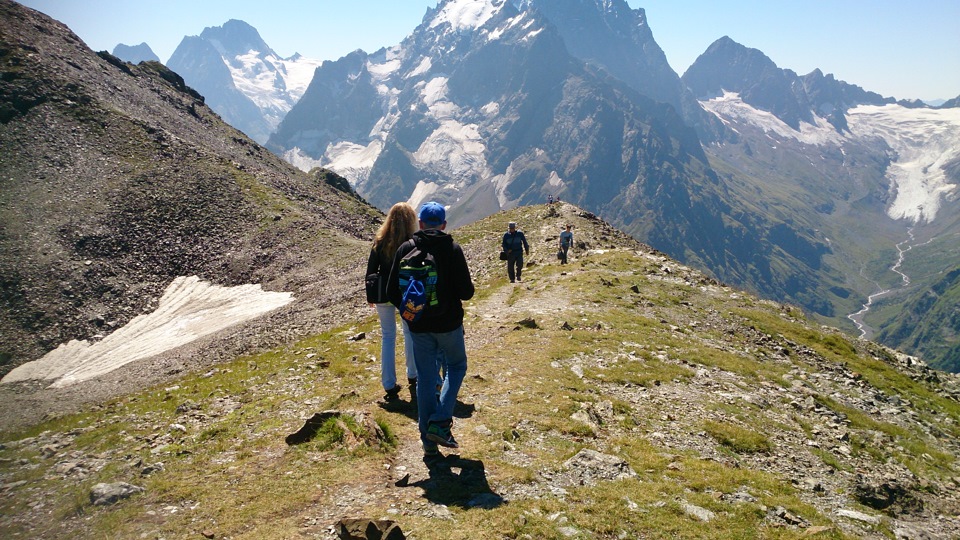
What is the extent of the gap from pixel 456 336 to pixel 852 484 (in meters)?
12.7

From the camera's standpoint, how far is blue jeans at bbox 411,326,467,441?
37.3ft

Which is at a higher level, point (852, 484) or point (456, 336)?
point (456, 336)

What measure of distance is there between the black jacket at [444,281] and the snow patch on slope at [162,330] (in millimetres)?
38685

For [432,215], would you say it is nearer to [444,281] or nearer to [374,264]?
[444,281]

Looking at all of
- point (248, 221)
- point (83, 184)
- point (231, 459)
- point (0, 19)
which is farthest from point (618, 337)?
point (0, 19)

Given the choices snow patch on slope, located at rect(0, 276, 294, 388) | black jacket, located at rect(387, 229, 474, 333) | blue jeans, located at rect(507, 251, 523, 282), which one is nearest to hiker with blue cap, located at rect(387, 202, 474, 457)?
black jacket, located at rect(387, 229, 474, 333)

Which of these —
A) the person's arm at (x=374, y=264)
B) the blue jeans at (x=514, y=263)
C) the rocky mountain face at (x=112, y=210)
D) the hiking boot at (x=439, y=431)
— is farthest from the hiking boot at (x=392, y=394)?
the blue jeans at (x=514, y=263)

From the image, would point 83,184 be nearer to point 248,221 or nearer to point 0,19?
point 248,221

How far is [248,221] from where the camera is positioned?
6406cm

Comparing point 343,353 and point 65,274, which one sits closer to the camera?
point 343,353

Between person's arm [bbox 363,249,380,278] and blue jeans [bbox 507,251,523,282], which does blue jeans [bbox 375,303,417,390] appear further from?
blue jeans [bbox 507,251,523,282]

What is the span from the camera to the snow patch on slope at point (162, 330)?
42.9m

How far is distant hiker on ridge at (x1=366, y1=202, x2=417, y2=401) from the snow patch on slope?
112 feet

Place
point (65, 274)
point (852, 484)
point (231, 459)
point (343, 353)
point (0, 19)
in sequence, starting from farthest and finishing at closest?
point (0, 19)
point (65, 274)
point (343, 353)
point (852, 484)
point (231, 459)
